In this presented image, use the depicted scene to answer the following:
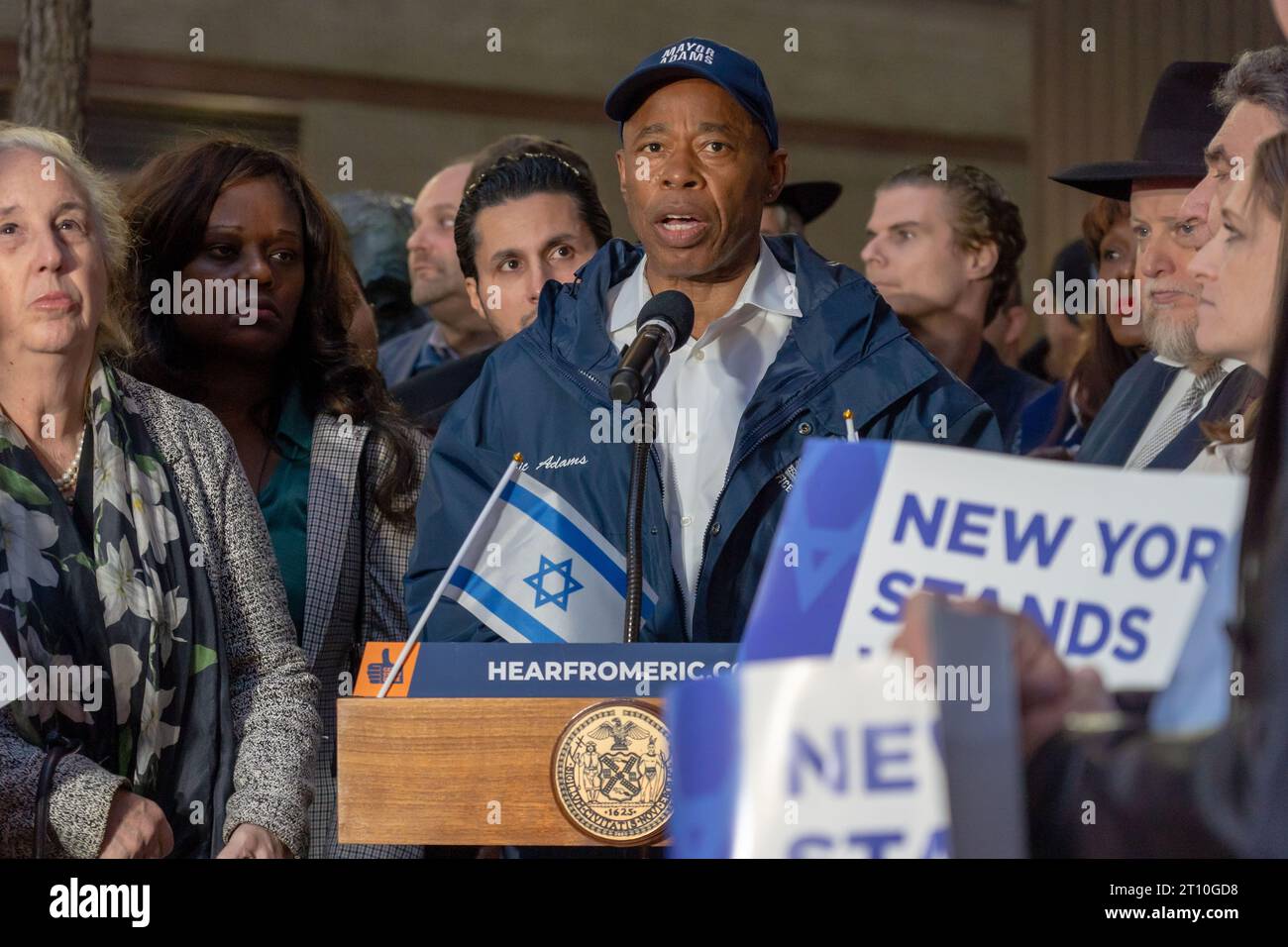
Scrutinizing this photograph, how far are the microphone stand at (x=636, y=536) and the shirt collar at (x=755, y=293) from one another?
0.52 m

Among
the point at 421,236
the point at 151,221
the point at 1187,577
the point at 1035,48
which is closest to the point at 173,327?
the point at 151,221

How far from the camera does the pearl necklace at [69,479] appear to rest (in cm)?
288

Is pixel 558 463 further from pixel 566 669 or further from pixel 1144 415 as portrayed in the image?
pixel 1144 415

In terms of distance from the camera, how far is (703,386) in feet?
9.92

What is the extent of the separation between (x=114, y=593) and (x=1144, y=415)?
6.45ft

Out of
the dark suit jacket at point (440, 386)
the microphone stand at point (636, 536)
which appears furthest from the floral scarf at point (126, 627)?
the dark suit jacket at point (440, 386)

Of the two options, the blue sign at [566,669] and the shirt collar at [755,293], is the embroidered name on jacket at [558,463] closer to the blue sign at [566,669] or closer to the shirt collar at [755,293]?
the shirt collar at [755,293]

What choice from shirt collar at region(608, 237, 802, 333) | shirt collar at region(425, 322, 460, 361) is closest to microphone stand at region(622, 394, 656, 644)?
shirt collar at region(608, 237, 802, 333)

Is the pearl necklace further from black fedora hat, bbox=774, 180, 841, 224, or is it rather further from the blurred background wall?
the blurred background wall

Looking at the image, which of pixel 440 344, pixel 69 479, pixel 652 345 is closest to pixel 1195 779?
pixel 652 345

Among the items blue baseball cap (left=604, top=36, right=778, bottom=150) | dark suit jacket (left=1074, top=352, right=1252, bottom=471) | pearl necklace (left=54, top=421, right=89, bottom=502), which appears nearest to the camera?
pearl necklace (left=54, top=421, right=89, bottom=502)

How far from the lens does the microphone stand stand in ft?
8.24

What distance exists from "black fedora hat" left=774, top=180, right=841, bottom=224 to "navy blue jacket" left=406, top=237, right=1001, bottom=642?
165 centimetres

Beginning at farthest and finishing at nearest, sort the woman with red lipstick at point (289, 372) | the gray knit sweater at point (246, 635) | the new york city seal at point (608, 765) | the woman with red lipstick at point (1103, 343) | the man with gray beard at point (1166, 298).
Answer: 1. the woman with red lipstick at point (1103, 343)
2. the woman with red lipstick at point (289, 372)
3. the man with gray beard at point (1166, 298)
4. the gray knit sweater at point (246, 635)
5. the new york city seal at point (608, 765)
